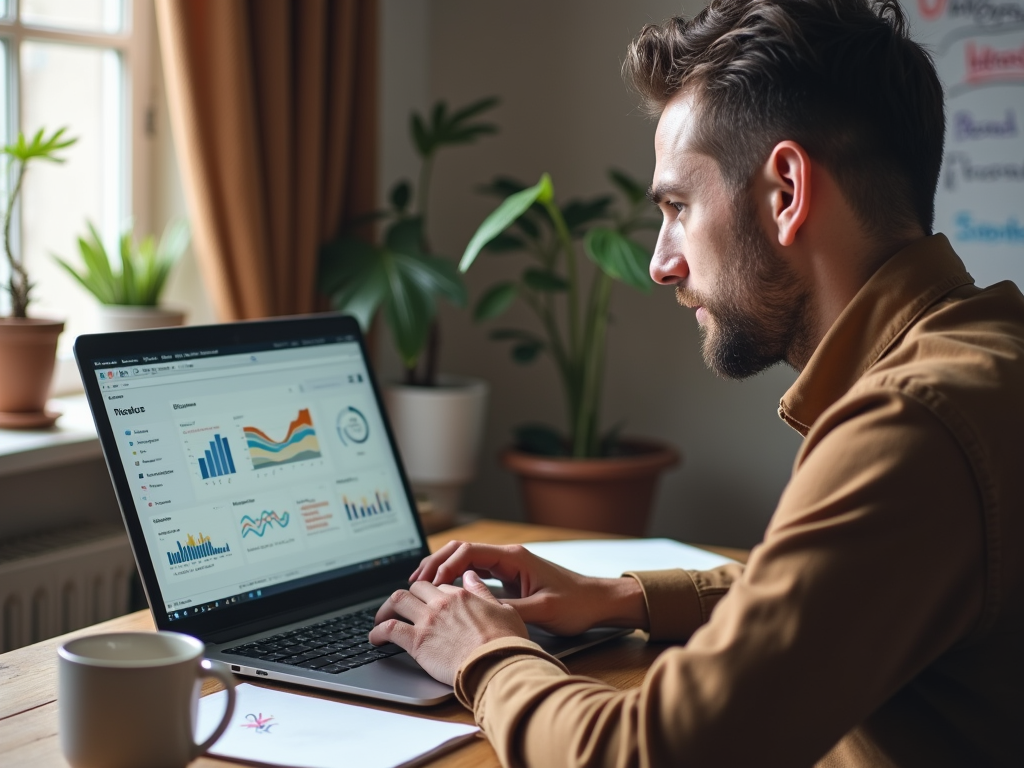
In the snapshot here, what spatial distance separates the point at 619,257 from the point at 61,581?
1126 millimetres

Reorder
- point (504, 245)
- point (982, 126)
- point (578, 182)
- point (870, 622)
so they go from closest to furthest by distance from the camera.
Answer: point (870, 622) → point (982, 126) → point (504, 245) → point (578, 182)

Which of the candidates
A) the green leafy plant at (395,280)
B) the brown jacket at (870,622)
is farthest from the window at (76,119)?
the brown jacket at (870,622)

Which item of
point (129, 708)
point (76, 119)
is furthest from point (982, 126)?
point (129, 708)

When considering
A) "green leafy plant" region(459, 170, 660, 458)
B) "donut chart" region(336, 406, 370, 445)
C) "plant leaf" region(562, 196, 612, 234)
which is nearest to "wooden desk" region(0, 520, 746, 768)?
"donut chart" region(336, 406, 370, 445)

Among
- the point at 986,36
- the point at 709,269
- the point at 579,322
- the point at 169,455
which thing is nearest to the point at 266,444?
the point at 169,455

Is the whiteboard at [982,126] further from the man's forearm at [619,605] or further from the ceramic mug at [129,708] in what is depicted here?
the ceramic mug at [129,708]

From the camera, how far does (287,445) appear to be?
1.17 m

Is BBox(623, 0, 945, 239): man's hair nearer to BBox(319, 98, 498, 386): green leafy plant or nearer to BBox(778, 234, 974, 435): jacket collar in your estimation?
BBox(778, 234, 974, 435): jacket collar

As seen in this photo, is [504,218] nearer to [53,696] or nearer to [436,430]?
[436,430]

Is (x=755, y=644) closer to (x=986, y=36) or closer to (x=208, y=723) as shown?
(x=208, y=723)

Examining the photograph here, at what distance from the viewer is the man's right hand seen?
3.62 ft

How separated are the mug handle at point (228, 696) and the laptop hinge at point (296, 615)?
10.6 inches

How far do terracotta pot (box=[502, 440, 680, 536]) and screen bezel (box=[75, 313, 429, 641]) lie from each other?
1.15m

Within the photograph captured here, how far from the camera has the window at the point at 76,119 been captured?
2.03m
